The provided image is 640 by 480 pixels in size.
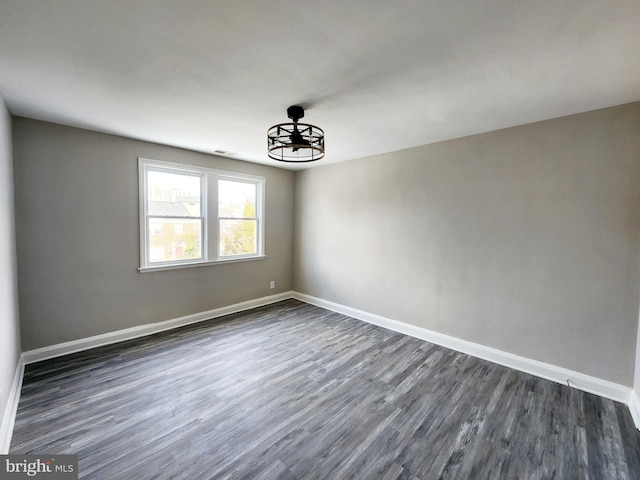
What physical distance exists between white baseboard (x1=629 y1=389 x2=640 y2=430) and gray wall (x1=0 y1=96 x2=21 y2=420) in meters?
4.60

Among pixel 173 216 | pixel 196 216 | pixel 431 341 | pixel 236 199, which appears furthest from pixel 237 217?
pixel 431 341

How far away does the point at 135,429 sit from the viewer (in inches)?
77.0

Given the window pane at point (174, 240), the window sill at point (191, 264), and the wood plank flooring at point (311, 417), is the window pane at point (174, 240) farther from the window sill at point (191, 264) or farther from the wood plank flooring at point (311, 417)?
the wood plank flooring at point (311, 417)

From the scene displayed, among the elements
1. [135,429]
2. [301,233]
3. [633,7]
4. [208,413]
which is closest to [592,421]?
[633,7]

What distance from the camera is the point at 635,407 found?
2182 mm

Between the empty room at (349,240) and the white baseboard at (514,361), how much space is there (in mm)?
18

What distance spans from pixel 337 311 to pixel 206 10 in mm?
4147

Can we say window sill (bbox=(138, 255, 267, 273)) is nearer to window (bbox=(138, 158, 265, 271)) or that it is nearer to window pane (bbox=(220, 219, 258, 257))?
window (bbox=(138, 158, 265, 271))

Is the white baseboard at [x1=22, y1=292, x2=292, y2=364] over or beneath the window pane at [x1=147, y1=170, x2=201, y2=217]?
beneath

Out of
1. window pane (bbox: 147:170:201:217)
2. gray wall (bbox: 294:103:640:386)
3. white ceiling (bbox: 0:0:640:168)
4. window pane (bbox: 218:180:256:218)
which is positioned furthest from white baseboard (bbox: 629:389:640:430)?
window pane (bbox: 147:170:201:217)

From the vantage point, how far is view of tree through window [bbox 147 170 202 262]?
366cm

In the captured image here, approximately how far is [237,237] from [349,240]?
1902 millimetres

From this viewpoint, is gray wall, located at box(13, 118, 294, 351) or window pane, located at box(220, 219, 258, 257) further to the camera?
window pane, located at box(220, 219, 258, 257)

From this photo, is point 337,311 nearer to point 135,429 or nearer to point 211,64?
point 135,429
